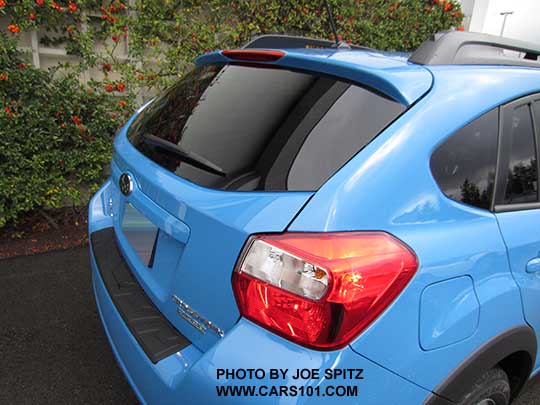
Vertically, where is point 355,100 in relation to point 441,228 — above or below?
above

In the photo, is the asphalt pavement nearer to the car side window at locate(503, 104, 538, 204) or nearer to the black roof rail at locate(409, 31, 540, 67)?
the car side window at locate(503, 104, 538, 204)

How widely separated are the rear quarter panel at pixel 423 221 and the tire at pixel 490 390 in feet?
0.75

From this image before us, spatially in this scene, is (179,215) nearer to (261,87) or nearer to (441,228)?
(261,87)

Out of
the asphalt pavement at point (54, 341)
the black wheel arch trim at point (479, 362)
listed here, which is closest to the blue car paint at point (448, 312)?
the black wheel arch trim at point (479, 362)

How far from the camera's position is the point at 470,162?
1335 mm

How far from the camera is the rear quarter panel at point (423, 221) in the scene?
1.08m

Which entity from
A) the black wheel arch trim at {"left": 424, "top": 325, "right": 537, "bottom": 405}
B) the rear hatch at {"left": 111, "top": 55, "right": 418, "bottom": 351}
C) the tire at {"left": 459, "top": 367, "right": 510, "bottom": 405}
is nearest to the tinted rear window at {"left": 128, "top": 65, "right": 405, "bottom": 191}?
the rear hatch at {"left": 111, "top": 55, "right": 418, "bottom": 351}

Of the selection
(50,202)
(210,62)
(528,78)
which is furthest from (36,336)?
(528,78)

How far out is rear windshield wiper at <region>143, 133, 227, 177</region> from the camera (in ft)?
4.38

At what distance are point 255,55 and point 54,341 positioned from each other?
2067 millimetres

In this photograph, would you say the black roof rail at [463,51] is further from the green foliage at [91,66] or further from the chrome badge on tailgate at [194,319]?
the green foliage at [91,66]

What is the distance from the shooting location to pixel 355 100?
126 cm

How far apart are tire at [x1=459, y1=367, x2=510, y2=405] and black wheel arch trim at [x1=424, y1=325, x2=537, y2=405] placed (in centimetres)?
11

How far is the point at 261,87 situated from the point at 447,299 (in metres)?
0.95
